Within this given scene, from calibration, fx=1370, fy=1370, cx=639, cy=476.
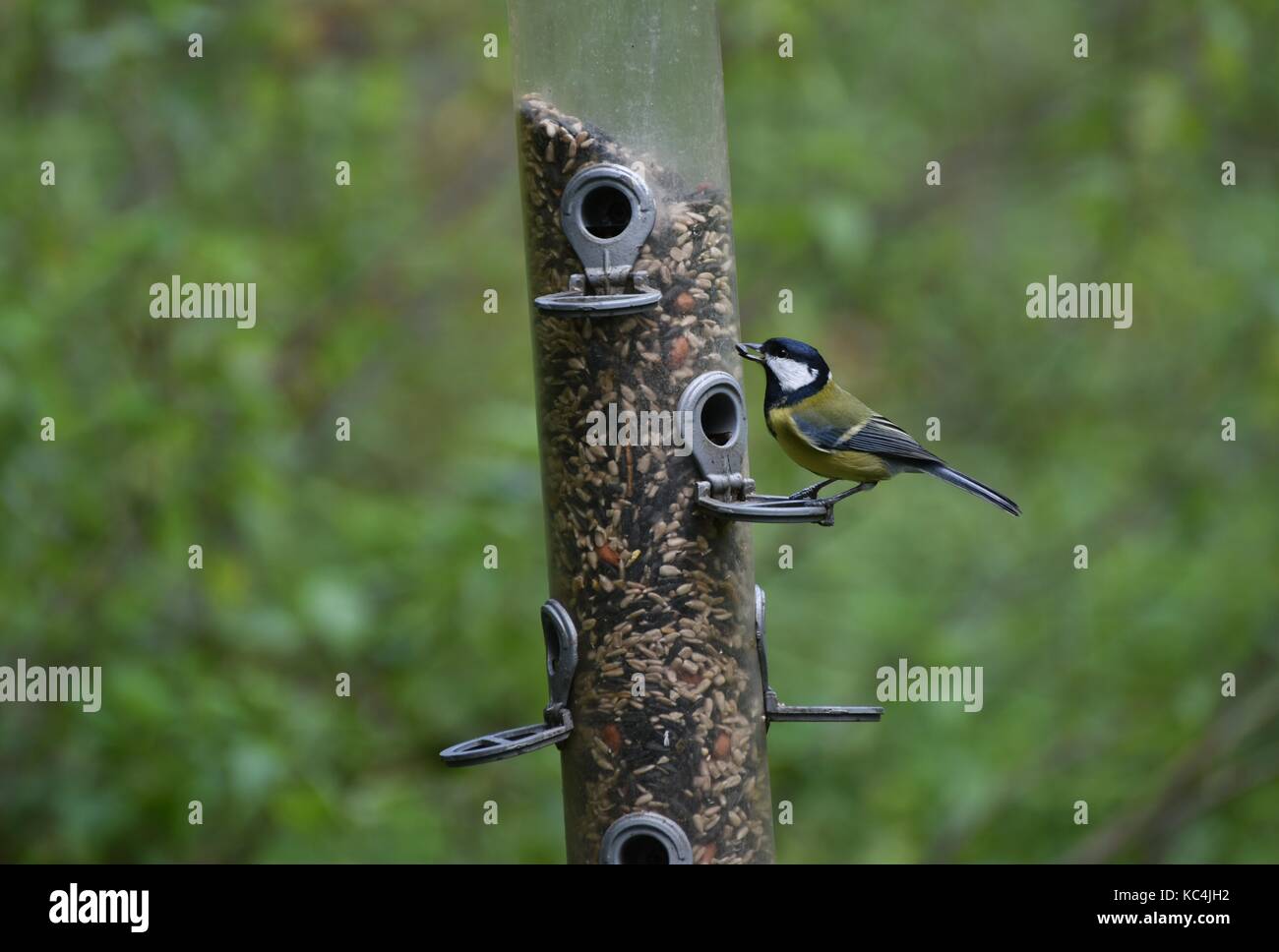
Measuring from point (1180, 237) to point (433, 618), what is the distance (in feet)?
13.3

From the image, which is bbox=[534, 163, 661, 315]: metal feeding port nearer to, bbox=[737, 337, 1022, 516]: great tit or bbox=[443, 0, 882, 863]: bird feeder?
bbox=[443, 0, 882, 863]: bird feeder

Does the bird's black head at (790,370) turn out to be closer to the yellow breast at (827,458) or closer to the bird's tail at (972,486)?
the yellow breast at (827,458)

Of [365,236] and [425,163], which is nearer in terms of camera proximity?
[365,236]

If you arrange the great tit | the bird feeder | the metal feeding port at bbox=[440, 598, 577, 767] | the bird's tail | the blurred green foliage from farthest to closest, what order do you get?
the blurred green foliage < the great tit < the bird's tail < the bird feeder < the metal feeding port at bbox=[440, 598, 577, 767]

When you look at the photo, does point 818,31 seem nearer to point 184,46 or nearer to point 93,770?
point 184,46

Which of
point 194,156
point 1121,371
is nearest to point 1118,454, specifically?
point 1121,371

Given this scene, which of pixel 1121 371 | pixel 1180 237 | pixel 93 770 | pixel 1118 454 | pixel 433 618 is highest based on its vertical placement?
pixel 1180 237

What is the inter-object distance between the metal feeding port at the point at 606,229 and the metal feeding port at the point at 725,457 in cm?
33

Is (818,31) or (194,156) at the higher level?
(818,31)

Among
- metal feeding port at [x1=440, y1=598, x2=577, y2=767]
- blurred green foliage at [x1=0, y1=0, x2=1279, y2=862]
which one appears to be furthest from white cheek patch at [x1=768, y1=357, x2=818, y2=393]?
blurred green foliage at [x1=0, y1=0, x2=1279, y2=862]

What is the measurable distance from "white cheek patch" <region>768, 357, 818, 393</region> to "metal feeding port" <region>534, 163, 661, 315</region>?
500 millimetres

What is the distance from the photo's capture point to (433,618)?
18.3ft

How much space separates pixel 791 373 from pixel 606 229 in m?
0.73

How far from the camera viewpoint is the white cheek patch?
406cm
